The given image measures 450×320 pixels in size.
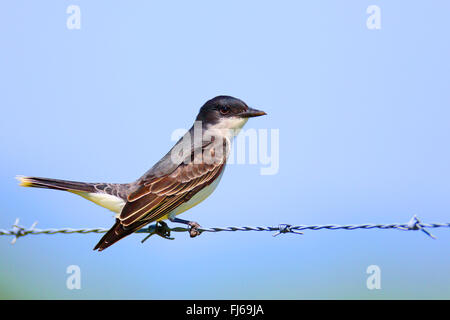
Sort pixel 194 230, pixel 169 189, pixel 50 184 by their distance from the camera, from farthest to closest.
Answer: pixel 169 189, pixel 50 184, pixel 194 230

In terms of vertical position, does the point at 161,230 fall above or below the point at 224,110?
below

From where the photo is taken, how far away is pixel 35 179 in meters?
7.26

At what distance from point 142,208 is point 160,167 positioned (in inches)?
37.0

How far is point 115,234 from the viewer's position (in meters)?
6.42

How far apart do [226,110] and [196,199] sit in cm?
156

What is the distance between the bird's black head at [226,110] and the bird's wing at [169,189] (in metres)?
0.71

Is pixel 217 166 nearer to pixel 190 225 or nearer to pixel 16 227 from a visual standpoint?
pixel 190 225

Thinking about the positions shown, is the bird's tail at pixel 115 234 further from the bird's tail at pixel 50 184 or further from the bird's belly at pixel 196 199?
the bird's tail at pixel 50 184

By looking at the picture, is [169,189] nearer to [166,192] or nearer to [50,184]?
[166,192]

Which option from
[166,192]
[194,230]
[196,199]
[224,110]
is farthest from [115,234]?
[224,110]

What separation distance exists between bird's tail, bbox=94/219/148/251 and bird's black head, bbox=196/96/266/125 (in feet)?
7.82

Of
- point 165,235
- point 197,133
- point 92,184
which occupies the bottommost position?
point 165,235

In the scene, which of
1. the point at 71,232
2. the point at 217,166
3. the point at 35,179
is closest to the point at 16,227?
the point at 71,232

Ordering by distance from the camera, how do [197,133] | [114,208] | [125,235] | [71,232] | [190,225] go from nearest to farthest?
[71,232] < [125,235] < [190,225] < [114,208] < [197,133]
